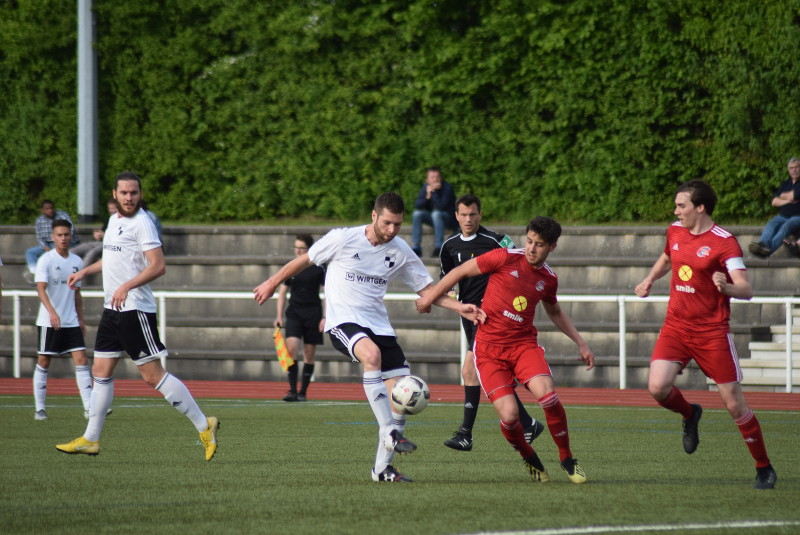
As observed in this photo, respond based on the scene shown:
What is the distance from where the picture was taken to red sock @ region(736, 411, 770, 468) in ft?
24.5

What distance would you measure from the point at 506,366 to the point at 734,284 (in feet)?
5.21

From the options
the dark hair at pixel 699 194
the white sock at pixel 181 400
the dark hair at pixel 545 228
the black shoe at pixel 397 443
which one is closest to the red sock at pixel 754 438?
the dark hair at pixel 699 194

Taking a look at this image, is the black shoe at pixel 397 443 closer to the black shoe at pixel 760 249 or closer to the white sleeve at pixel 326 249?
the white sleeve at pixel 326 249

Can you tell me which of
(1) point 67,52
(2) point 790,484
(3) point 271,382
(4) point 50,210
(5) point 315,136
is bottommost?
(3) point 271,382

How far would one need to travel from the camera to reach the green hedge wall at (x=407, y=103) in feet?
65.7

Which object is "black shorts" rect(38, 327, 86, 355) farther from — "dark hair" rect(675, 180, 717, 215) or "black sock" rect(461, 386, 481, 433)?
"dark hair" rect(675, 180, 717, 215)

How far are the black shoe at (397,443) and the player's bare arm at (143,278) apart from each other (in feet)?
7.28

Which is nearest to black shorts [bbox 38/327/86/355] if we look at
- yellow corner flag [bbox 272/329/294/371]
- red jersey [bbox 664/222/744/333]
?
yellow corner flag [bbox 272/329/294/371]

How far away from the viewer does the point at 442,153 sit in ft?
71.6

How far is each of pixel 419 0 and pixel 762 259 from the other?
8.18 meters

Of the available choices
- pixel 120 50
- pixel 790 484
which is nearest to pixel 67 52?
pixel 120 50

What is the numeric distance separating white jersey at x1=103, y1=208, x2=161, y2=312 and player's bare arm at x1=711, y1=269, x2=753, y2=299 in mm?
4116

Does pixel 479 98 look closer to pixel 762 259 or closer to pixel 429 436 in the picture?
pixel 762 259

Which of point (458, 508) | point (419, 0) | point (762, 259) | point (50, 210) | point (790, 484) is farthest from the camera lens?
point (419, 0)
